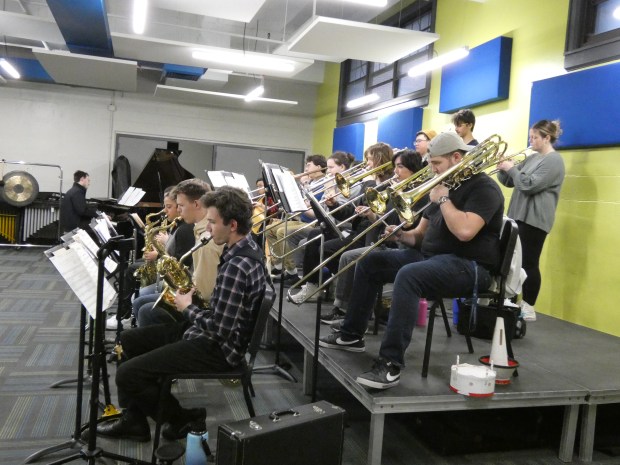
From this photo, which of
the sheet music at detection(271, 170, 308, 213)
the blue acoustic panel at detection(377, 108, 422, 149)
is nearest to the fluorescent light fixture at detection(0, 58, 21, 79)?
the blue acoustic panel at detection(377, 108, 422, 149)

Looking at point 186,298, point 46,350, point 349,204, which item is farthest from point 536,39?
point 46,350

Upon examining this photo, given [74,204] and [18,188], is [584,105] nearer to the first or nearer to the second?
[74,204]

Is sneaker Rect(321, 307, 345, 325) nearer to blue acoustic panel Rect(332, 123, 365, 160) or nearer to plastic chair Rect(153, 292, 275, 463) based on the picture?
plastic chair Rect(153, 292, 275, 463)

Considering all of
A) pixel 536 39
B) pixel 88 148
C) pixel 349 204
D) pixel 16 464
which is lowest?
pixel 16 464

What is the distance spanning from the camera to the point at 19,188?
9094 mm

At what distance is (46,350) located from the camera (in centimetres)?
396

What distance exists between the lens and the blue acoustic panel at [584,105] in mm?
4023

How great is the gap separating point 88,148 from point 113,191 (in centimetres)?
93

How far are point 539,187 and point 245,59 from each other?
423 centimetres

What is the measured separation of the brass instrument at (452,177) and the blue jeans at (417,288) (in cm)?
26

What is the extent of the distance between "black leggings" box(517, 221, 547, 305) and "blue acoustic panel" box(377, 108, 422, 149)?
9.15ft

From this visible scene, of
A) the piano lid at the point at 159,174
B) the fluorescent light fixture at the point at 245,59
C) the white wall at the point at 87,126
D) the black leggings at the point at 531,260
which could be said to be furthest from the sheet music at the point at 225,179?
the white wall at the point at 87,126

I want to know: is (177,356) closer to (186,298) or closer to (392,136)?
(186,298)

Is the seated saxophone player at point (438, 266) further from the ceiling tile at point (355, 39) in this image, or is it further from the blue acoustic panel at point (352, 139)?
the blue acoustic panel at point (352, 139)
